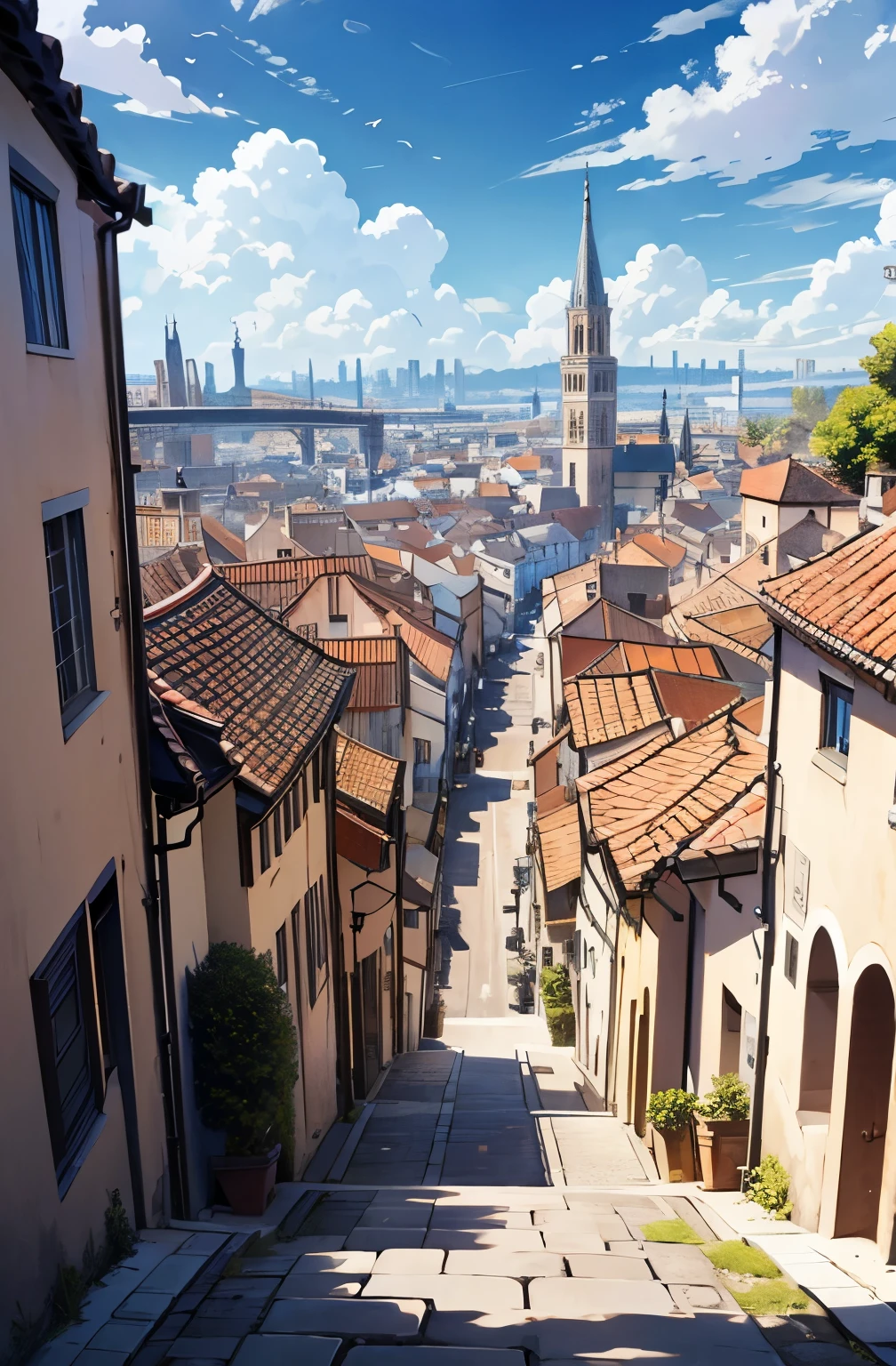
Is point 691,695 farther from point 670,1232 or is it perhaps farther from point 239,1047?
point 239,1047

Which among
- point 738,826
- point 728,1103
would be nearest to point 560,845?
point 738,826

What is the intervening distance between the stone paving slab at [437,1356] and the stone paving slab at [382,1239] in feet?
10.4

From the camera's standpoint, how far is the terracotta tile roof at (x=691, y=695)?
77.4 feet

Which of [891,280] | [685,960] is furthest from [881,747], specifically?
[891,280]

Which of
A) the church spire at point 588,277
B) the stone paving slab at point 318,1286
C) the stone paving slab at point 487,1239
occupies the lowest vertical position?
the stone paving slab at point 487,1239

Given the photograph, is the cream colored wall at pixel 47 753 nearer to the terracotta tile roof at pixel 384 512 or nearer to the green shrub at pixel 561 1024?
the green shrub at pixel 561 1024

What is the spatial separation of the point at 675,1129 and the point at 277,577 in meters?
31.0

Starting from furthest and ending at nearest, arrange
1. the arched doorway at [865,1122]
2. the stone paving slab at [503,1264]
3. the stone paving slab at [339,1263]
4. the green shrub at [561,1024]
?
the green shrub at [561,1024], the arched doorway at [865,1122], the stone paving slab at [339,1263], the stone paving slab at [503,1264]

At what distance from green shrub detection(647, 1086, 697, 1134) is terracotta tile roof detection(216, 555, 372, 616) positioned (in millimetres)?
27774

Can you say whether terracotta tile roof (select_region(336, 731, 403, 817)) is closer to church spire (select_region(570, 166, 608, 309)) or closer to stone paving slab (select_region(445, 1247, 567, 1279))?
stone paving slab (select_region(445, 1247, 567, 1279))

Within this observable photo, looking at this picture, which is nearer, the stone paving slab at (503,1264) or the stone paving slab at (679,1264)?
the stone paving slab at (503,1264)

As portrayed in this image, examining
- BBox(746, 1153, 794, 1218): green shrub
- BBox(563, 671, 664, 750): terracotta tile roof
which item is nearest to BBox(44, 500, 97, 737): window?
BBox(746, 1153, 794, 1218): green shrub

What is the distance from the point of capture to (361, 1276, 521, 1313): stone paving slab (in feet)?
24.0

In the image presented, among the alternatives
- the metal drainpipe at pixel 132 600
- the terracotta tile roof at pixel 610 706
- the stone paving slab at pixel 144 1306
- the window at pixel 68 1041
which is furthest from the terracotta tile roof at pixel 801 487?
the stone paving slab at pixel 144 1306
